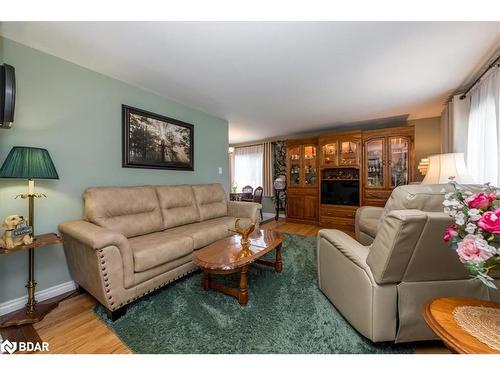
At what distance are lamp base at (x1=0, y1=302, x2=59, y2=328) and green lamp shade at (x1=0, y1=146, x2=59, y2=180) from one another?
1.03 metres

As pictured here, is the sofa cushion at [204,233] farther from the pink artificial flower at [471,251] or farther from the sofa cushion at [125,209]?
the pink artificial flower at [471,251]

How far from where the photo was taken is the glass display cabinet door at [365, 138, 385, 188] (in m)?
3.85

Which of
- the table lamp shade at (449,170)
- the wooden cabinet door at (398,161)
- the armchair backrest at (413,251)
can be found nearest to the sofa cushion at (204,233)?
the armchair backrest at (413,251)

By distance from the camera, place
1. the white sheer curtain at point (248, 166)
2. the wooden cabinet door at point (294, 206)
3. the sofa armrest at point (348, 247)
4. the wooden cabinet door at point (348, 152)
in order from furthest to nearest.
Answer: the white sheer curtain at point (248, 166) → the wooden cabinet door at point (294, 206) → the wooden cabinet door at point (348, 152) → the sofa armrest at point (348, 247)

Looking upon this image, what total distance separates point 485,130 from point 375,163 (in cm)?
169

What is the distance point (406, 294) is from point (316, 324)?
62 cm

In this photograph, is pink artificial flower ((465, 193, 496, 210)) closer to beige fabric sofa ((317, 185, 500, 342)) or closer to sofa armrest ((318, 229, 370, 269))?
beige fabric sofa ((317, 185, 500, 342))

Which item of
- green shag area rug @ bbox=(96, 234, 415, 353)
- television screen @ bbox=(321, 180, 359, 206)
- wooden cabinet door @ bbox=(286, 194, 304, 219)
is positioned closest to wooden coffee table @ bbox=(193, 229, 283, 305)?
green shag area rug @ bbox=(96, 234, 415, 353)

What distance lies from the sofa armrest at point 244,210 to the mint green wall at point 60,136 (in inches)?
53.5

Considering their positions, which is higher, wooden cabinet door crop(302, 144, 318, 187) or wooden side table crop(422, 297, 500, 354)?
wooden cabinet door crop(302, 144, 318, 187)

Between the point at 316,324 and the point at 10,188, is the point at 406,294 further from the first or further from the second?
the point at 10,188

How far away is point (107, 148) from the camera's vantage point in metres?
2.29

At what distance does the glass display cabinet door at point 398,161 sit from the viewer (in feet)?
12.1

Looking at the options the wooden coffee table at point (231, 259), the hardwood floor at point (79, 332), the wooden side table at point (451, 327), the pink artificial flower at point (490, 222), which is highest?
the pink artificial flower at point (490, 222)
